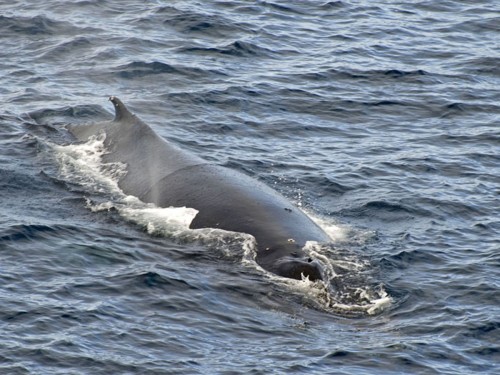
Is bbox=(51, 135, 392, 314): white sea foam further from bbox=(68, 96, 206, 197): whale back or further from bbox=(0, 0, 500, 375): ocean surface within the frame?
bbox=(68, 96, 206, 197): whale back

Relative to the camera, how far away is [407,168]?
85.1ft

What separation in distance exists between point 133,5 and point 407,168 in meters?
15.2

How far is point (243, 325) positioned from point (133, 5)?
22.6 m

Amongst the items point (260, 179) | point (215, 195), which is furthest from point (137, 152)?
point (215, 195)

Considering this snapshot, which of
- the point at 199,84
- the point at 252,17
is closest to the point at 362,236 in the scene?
the point at 199,84

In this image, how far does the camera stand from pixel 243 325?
17.3 m

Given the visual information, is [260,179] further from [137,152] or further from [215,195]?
[215,195]

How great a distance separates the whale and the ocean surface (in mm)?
315

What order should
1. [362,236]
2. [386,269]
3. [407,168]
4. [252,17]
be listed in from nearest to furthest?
[386,269]
[362,236]
[407,168]
[252,17]

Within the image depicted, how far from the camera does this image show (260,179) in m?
24.7

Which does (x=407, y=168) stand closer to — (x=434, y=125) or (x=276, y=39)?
(x=434, y=125)

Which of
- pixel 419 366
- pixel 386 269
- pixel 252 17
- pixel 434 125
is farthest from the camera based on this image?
pixel 252 17

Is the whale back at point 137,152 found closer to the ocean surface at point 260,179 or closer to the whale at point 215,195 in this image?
the whale at point 215,195

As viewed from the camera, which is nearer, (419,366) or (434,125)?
(419,366)
